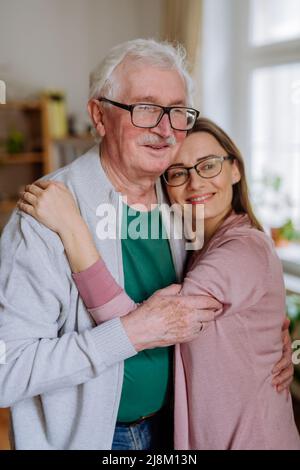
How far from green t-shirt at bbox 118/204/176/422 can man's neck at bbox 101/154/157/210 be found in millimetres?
34

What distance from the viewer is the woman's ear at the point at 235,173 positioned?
1.15 m

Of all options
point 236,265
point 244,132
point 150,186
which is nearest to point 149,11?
point 244,132

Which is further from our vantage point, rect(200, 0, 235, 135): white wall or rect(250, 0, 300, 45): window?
rect(200, 0, 235, 135): white wall

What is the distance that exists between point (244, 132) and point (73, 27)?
5.20 ft

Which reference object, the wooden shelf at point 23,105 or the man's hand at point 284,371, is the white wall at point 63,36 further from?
the man's hand at point 284,371

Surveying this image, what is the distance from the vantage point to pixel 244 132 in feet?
9.71

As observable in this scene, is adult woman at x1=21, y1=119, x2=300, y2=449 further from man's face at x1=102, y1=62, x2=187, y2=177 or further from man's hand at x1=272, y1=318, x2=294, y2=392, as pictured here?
man's face at x1=102, y1=62, x2=187, y2=177

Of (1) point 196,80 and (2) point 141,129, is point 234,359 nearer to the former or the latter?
(2) point 141,129

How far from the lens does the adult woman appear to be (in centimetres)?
96

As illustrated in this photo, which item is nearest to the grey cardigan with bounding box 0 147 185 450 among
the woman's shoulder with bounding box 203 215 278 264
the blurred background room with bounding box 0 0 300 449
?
the woman's shoulder with bounding box 203 215 278 264

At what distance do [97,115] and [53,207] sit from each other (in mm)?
266

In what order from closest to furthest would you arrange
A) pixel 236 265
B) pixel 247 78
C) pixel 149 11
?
pixel 236 265, pixel 247 78, pixel 149 11

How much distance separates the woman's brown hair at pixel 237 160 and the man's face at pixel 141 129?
9cm

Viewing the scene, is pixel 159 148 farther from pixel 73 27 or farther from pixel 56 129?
pixel 73 27
